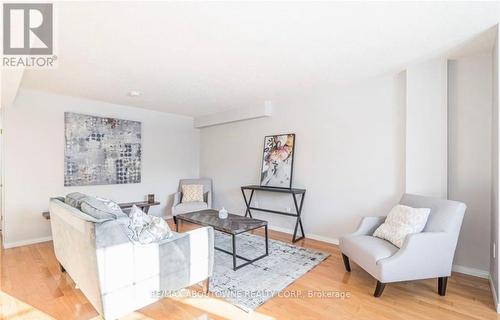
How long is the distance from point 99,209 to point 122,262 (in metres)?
0.49

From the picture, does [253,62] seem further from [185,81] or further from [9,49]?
[9,49]

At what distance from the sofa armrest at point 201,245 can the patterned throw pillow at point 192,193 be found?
8.78 feet

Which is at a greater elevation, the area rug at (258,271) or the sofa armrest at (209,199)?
the sofa armrest at (209,199)

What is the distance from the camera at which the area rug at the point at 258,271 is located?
228 cm

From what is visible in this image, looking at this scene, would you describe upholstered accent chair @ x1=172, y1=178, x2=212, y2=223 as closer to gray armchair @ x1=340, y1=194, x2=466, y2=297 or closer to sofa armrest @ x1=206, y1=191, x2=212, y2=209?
sofa armrest @ x1=206, y1=191, x2=212, y2=209

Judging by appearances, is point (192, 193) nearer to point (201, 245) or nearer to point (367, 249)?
point (201, 245)

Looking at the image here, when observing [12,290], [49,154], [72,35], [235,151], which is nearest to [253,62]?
[72,35]

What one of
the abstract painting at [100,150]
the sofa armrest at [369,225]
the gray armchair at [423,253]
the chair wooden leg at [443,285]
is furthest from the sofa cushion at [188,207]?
the chair wooden leg at [443,285]

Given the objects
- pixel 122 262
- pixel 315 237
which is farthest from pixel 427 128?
pixel 122 262

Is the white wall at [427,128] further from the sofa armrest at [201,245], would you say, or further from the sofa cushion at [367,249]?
the sofa armrest at [201,245]

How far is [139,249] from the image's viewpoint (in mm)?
1870

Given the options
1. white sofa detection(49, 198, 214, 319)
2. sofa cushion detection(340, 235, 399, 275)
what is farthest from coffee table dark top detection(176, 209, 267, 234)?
sofa cushion detection(340, 235, 399, 275)

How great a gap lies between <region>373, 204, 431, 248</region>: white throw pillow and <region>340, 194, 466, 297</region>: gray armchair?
7 centimetres

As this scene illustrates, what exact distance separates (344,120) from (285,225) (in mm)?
2016
